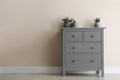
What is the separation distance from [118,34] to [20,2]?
2.07 metres

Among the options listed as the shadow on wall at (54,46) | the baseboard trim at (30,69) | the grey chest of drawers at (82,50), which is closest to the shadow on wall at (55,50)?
the shadow on wall at (54,46)

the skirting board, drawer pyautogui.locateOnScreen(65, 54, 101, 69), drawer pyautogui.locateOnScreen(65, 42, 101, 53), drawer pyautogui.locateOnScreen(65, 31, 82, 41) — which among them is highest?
drawer pyautogui.locateOnScreen(65, 31, 82, 41)

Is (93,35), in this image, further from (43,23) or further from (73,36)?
(43,23)

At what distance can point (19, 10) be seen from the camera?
19.0 ft

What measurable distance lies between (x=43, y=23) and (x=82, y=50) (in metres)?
1.00

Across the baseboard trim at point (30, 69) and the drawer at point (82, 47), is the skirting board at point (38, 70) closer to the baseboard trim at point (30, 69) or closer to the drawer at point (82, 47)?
the baseboard trim at point (30, 69)

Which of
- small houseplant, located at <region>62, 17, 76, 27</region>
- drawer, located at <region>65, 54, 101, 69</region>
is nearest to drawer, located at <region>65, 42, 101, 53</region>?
drawer, located at <region>65, 54, 101, 69</region>

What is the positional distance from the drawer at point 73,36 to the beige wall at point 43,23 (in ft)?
1.40

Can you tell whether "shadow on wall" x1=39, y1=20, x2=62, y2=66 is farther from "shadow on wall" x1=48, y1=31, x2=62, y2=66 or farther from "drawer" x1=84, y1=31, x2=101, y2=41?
"drawer" x1=84, y1=31, x2=101, y2=41

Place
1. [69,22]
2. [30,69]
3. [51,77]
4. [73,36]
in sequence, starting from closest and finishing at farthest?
[51,77]
[73,36]
[69,22]
[30,69]

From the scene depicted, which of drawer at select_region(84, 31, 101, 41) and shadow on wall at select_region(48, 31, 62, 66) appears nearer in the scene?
drawer at select_region(84, 31, 101, 41)

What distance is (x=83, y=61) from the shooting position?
213 inches

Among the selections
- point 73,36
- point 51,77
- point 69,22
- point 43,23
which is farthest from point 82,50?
point 43,23

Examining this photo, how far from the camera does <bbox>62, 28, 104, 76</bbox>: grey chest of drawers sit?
540 centimetres
